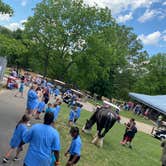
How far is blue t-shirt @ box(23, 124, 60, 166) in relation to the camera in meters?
6.80

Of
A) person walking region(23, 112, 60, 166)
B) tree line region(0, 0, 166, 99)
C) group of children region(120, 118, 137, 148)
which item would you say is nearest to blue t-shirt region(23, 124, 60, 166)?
person walking region(23, 112, 60, 166)

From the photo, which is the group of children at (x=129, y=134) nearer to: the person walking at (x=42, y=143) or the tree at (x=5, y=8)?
the tree at (x=5, y=8)

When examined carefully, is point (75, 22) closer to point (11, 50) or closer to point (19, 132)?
point (11, 50)

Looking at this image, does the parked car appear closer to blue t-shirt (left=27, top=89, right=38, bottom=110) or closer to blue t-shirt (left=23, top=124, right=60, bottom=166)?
blue t-shirt (left=27, top=89, right=38, bottom=110)

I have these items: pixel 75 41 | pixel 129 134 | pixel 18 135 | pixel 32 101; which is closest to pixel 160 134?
pixel 129 134

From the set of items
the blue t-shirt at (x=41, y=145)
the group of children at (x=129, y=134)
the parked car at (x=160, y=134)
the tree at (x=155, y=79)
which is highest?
the tree at (x=155, y=79)

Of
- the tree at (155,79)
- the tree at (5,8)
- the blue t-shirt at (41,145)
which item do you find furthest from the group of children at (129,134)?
the tree at (155,79)

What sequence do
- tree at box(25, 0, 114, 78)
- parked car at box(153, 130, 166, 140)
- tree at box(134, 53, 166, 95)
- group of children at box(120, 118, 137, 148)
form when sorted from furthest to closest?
tree at box(134, 53, 166, 95) → tree at box(25, 0, 114, 78) → parked car at box(153, 130, 166, 140) → group of children at box(120, 118, 137, 148)

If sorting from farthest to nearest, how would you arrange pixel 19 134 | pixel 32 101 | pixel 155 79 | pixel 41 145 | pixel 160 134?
pixel 155 79
pixel 160 134
pixel 32 101
pixel 19 134
pixel 41 145

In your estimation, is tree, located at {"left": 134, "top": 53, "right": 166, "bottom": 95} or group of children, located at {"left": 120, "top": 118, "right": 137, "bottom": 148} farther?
tree, located at {"left": 134, "top": 53, "right": 166, "bottom": 95}

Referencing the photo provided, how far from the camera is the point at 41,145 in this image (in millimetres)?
6820

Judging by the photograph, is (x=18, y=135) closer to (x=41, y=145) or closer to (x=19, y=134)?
(x=19, y=134)

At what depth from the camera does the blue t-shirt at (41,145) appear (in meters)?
6.80

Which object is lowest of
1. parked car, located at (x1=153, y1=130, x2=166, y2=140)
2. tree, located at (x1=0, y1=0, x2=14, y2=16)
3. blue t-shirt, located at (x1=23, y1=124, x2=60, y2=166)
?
parked car, located at (x1=153, y1=130, x2=166, y2=140)
